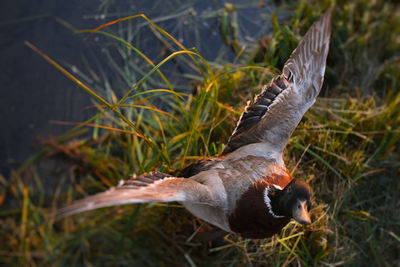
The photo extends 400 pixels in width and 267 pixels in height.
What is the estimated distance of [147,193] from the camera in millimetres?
954

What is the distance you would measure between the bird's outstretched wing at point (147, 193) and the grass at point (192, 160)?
311 mm

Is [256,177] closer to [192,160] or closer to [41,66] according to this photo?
[192,160]

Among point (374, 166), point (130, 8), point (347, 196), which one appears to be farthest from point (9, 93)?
point (374, 166)

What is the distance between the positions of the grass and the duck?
0.19 meters

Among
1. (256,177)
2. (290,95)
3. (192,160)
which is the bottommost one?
(192,160)

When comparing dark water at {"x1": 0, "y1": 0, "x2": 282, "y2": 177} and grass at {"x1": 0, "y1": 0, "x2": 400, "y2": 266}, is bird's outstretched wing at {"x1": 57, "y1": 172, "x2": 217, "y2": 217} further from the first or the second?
dark water at {"x1": 0, "y1": 0, "x2": 282, "y2": 177}

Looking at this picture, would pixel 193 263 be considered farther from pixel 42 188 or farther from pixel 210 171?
pixel 42 188

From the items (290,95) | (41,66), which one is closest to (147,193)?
(290,95)

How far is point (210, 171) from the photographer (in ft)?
4.53

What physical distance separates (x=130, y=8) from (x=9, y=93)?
33.6 inches

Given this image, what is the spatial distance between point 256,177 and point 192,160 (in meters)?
0.46

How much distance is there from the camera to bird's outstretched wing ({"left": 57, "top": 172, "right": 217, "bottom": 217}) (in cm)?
82

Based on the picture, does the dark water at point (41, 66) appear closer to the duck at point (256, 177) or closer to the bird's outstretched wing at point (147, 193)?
the duck at point (256, 177)

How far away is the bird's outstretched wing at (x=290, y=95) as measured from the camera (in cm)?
150
